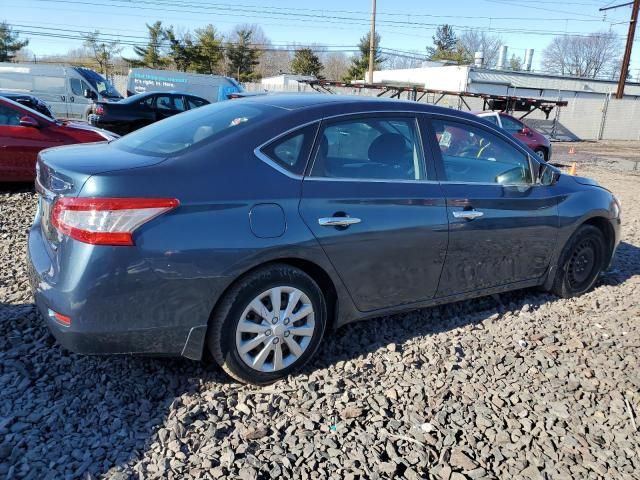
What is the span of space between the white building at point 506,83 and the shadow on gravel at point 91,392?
35363mm

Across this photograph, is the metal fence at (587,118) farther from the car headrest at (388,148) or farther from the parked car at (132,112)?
the car headrest at (388,148)

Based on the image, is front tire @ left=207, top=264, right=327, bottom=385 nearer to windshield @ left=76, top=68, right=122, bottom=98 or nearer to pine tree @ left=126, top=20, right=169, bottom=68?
windshield @ left=76, top=68, right=122, bottom=98

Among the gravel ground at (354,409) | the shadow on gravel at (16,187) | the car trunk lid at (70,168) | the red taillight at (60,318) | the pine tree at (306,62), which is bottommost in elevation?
the gravel ground at (354,409)

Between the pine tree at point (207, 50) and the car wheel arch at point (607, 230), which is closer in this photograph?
the car wheel arch at point (607, 230)

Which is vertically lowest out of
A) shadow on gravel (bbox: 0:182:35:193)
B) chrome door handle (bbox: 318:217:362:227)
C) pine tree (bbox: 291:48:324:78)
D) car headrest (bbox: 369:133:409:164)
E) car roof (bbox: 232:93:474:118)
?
shadow on gravel (bbox: 0:182:35:193)

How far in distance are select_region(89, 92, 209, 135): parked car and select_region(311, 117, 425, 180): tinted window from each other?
12314mm

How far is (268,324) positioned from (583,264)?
3.16 m

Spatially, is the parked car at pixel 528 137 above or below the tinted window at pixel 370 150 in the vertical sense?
below

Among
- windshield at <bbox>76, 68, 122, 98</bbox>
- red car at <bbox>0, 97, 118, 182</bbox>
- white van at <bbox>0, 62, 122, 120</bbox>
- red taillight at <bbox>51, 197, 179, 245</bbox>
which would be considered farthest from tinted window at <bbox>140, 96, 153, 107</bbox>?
red taillight at <bbox>51, 197, 179, 245</bbox>

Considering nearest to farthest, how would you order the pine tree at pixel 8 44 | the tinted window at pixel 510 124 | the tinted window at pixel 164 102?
the tinted window at pixel 164 102 < the tinted window at pixel 510 124 < the pine tree at pixel 8 44

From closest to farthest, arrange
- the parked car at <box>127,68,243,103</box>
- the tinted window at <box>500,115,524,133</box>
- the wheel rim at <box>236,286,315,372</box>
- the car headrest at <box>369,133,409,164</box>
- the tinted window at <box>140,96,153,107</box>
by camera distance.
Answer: the wheel rim at <box>236,286,315,372</box>
the car headrest at <box>369,133,409,164</box>
the tinted window at <box>140,96,153,107</box>
the tinted window at <box>500,115,524,133</box>
the parked car at <box>127,68,243,103</box>

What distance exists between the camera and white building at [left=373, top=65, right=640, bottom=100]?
1437 inches

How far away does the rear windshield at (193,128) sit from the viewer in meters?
3.03

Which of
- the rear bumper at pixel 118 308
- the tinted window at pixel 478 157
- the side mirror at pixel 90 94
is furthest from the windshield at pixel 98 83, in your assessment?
the rear bumper at pixel 118 308
